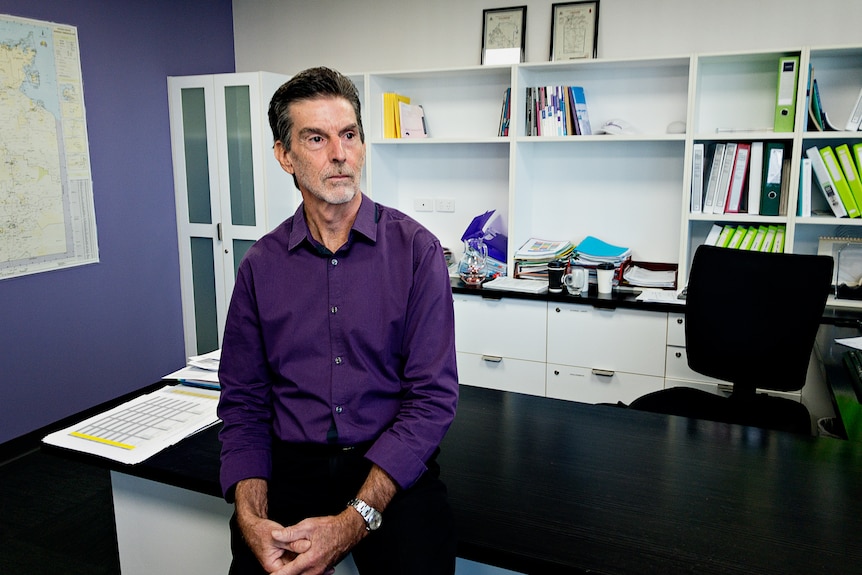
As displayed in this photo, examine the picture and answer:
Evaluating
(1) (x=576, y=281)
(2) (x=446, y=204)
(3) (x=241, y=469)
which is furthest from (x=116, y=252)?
(3) (x=241, y=469)

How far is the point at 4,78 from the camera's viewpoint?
3.18 m

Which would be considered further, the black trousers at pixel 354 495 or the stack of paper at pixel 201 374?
the stack of paper at pixel 201 374

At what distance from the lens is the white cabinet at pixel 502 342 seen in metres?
3.40

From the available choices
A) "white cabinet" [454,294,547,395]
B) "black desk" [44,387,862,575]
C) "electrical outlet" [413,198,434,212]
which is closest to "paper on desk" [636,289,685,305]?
"white cabinet" [454,294,547,395]

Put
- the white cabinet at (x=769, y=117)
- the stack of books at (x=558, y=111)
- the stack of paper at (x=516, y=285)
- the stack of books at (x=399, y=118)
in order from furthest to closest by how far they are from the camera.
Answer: the stack of books at (x=399, y=118)
the stack of books at (x=558, y=111)
the stack of paper at (x=516, y=285)
the white cabinet at (x=769, y=117)

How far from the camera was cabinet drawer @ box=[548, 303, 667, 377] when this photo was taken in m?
3.15

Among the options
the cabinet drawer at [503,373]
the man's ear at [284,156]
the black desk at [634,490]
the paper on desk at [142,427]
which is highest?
the man's ear at [284,156]

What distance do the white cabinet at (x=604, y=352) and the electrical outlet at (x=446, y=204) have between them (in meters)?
1.15

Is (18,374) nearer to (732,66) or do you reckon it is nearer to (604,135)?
(604,135)

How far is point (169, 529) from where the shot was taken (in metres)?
1.57

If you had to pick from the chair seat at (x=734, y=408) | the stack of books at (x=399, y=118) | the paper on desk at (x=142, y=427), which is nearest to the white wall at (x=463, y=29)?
the stack of books at (x=399, y=118)

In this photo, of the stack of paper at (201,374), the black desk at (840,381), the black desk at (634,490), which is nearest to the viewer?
the black desk at (634,490)

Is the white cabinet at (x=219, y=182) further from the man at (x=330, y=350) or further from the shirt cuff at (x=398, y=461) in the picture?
the shirt cuff at (x=398, y=461)

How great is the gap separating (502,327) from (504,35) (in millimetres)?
1740
